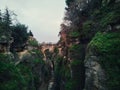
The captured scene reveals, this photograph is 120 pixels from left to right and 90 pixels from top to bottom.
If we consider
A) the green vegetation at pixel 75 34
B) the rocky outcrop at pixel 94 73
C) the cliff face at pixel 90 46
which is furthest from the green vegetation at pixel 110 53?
the green vegetation at pixel 75 34

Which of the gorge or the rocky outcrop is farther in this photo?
the gorge

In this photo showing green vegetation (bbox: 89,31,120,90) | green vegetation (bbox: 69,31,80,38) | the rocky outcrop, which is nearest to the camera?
green vegetation (bbox: 89,31,120,90)

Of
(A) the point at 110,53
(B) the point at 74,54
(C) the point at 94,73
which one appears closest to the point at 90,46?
(A) the point at 110,53

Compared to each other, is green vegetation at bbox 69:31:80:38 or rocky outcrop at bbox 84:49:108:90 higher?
green vegetation at bbox 69:31:80:38

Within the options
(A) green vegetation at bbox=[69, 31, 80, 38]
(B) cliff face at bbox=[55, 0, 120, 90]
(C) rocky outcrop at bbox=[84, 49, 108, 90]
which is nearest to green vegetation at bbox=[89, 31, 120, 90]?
(B) cliff face at bbox=[55, 0, 120, 90]

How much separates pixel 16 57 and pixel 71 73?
800 cm

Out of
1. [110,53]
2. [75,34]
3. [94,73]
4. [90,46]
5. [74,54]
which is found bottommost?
[94,73]

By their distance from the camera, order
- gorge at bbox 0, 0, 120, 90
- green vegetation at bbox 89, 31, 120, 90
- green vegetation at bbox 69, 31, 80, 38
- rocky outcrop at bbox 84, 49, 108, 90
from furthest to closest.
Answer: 1. green vegetation at bbox 69, 31, 80, 38
2. gorge at bbox 0, 0, 120, 90
3. rocky outcrop at bbox 84, 49, 108, 90
4. green vegetation at bbox 89, 31, 120, 90

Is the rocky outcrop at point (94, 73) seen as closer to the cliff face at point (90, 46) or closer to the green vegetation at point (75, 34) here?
the cliff face at point (90, 46)

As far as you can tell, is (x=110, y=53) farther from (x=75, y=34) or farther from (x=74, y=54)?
(x=75, y=34)

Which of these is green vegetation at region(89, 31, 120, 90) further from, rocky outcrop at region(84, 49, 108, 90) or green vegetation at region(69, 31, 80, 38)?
green vegetation at region(69, 31, 80, 38)

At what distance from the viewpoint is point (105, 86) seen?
25141 millimetres

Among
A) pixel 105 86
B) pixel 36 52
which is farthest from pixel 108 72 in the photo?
pixel 36 52

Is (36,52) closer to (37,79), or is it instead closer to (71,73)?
(37,79)
